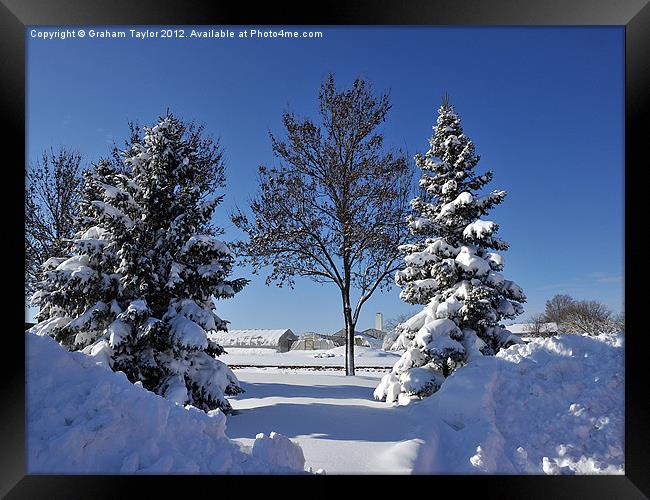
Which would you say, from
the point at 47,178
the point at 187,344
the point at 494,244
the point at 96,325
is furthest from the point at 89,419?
the point at 47,178

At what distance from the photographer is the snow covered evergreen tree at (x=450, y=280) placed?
908 cm

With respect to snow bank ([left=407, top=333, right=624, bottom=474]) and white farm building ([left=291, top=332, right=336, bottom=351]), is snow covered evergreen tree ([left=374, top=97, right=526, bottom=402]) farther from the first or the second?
white farm building ([left=291, top=332, right=336, bottom=351])

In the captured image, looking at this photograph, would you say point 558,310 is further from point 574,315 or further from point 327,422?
point 327,422

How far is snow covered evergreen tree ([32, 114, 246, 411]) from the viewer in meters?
7.74

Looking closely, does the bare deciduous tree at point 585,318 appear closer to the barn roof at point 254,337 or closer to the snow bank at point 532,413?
the snow bank at point 532,413

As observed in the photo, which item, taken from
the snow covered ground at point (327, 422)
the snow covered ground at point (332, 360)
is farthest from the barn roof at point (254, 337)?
the snow covered ground at point (327, 422)

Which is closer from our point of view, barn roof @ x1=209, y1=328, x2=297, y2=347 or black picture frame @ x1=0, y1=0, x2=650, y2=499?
black picture frame @ x1=0, y1=0, x2=650, y2=499

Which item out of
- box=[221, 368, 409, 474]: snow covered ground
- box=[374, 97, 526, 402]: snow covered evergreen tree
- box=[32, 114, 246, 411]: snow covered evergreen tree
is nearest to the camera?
box=[221, 368, 409, 474]: snow covered ground

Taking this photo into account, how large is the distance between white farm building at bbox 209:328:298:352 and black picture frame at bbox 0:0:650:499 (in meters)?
32.2

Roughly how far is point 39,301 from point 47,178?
26.8 ft

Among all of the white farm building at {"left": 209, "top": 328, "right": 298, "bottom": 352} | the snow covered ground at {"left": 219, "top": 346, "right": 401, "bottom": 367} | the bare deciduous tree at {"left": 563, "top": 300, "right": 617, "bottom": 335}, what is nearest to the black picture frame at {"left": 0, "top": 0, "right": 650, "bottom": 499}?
the bare deciduous tree at {"left": 563, "top": 300, "right": 617, "bottom": 335}
